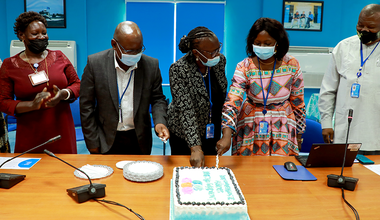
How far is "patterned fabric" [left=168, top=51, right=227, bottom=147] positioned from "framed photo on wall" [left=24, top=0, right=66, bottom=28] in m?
4.12

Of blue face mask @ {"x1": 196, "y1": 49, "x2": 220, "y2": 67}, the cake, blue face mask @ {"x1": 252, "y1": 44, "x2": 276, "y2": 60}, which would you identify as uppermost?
blue face mask @ {"x1": 252, "y1": 44, "x2": 276, "y2": 60}

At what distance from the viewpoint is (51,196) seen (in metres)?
1.26

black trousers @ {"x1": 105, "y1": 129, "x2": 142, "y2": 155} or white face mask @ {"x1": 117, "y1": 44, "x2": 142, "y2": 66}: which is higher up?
white face mask @ {"x1": 117, "y1": 44, "x2": 142, "y2": 66}

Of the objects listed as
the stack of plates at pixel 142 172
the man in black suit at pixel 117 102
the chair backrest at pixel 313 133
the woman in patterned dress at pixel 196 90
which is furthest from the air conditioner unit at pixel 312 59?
the stack of plates at pixel 142 172

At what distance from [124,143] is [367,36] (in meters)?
→ 1.88

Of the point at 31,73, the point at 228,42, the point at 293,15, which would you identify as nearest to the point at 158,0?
the point at 228,42

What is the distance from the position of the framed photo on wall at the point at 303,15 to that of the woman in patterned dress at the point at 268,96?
3.77m

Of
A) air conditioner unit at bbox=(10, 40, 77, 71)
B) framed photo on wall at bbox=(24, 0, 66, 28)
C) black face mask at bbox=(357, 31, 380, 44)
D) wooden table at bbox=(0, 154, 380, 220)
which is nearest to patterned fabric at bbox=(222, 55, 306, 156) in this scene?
wooden table at bbox=(0, 154, 380, 220)

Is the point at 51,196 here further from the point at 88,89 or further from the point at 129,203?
the point at 88,89

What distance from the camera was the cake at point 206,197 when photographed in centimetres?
104

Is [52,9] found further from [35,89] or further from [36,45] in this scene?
[35,89]

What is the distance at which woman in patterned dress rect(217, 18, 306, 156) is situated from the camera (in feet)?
6.08

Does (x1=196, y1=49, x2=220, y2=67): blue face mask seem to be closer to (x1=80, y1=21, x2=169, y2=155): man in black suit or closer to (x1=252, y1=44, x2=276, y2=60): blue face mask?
(x1=252, y1=44, x2=276, y2=60): blue face mask

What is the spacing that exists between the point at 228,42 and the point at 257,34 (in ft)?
12.1
